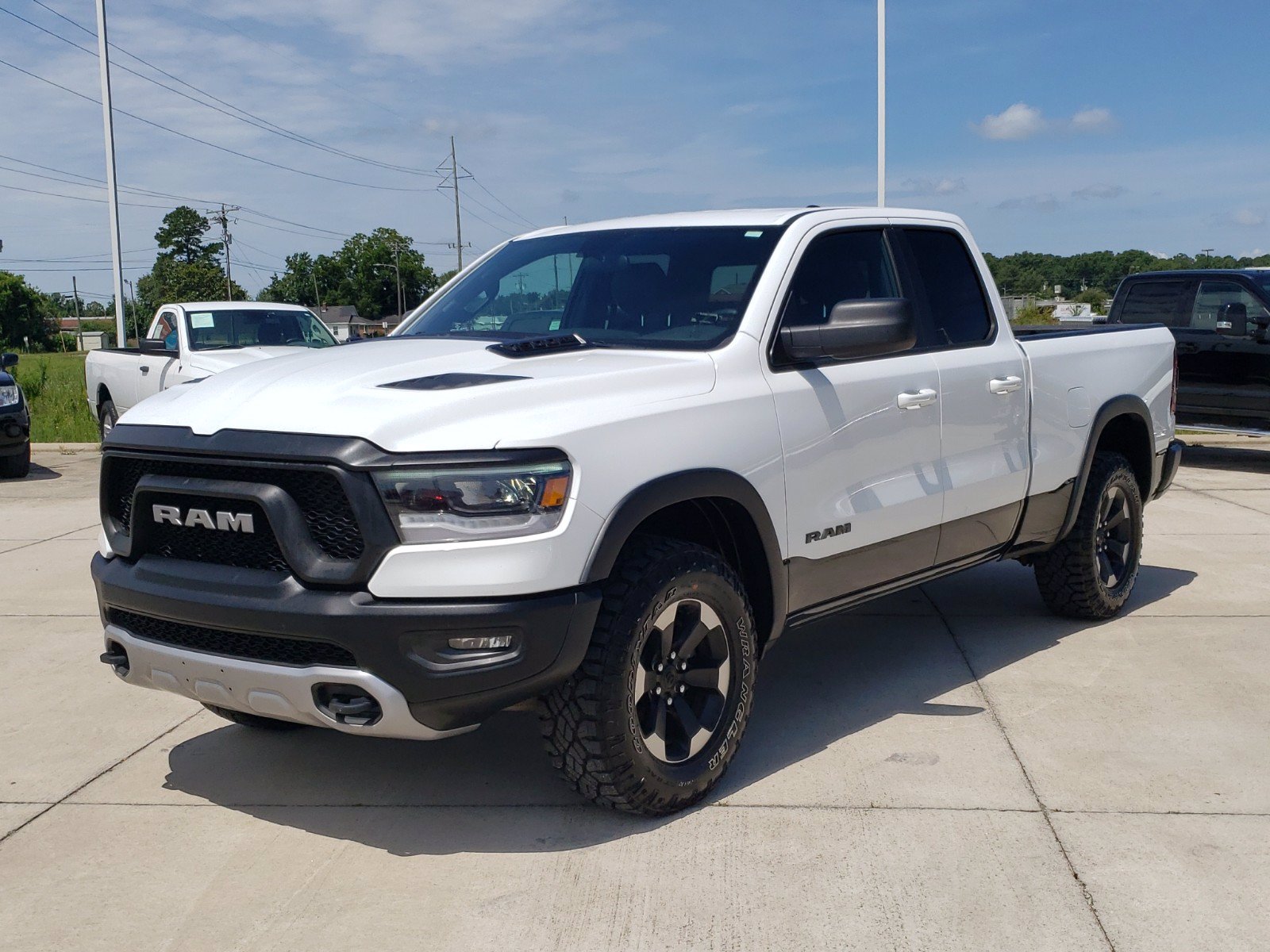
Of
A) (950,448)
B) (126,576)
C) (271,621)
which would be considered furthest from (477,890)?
(950,448)

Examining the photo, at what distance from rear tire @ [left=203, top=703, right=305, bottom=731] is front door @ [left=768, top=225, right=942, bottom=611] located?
2.02m

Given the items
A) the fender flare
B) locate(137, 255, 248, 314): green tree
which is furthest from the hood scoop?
locate(137, 255, 248, 314): green tree

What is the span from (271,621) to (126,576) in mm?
684

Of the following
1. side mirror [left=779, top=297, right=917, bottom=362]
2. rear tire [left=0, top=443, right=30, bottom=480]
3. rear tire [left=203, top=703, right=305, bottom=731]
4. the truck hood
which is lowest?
rear tire [left=203, top=703, right=305, bottom=731]

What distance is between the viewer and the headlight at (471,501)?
335cm

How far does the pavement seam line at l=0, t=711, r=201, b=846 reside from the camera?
13.3 ft

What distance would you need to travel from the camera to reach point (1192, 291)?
12.7 meters

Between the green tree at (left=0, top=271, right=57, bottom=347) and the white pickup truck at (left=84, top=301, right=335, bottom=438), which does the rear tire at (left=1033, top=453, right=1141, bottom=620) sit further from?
the green tree at (left=0, top=271, right=57, bottom=347)

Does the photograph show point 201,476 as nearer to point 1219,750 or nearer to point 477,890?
point 477,890

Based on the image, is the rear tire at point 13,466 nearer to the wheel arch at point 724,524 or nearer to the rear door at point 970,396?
the rear door at point 970,396

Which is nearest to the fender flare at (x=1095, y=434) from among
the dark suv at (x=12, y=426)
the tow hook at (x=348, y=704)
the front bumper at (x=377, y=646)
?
the front bumper at (x=377, y=646)

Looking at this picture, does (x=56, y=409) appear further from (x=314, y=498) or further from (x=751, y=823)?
(x=751, y=823)

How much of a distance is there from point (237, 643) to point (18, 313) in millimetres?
151414

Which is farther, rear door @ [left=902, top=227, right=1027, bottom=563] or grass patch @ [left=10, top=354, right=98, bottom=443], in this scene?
grass patch @ [left=10, top=354, right=98, bottom=443]
